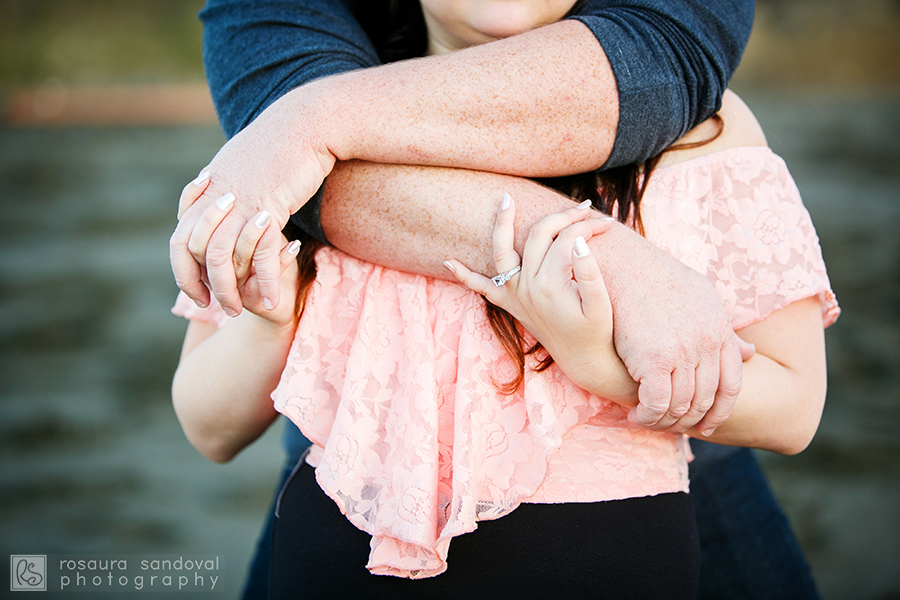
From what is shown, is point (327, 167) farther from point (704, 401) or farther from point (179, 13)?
point (179, 13)

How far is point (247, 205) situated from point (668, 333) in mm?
562

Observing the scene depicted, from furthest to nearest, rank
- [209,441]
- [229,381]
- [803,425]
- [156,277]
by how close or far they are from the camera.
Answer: [156,277] < [209,441] < [229,381] < [803,425]

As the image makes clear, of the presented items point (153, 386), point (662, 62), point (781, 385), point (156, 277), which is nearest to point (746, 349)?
point (781, 385)

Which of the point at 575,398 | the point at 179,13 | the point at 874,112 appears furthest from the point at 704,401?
the point at 179,13

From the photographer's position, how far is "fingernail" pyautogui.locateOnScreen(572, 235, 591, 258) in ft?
2.68

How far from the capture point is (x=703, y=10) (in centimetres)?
98

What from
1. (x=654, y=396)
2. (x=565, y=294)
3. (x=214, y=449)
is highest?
(x=565, y=294)

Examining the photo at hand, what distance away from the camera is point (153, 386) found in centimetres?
388

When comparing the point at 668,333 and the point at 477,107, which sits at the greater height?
the point at 477,107

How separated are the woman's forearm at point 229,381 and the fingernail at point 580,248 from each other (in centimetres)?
50

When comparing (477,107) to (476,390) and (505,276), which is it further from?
(476,390)

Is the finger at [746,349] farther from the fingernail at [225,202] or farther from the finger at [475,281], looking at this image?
the fingernail at [225,202]

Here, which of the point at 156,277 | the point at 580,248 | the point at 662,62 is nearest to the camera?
the point at 580,248

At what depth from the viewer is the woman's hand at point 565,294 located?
2.81 ft
